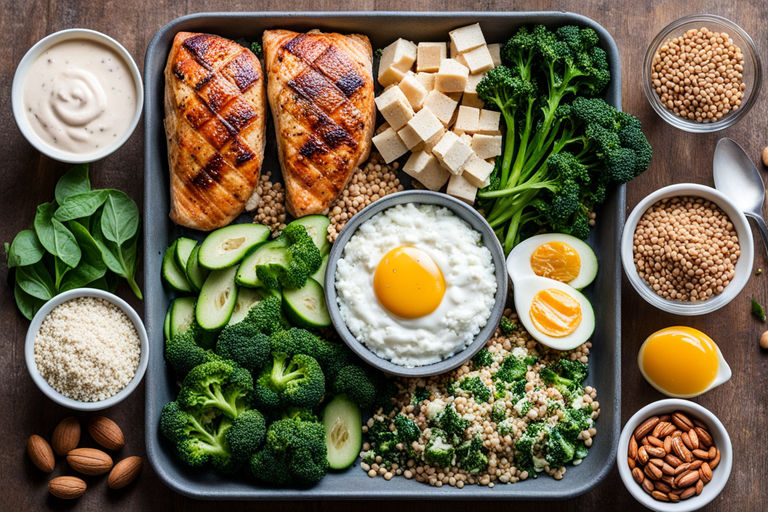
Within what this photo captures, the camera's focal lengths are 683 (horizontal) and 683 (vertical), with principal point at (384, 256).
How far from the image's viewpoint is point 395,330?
4199mm

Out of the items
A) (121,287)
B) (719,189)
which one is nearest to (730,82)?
(719,189)

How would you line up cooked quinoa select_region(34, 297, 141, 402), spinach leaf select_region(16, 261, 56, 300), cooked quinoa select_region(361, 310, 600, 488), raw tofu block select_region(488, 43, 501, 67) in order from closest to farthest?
cooked quinoa select_region(34, 297, 141, 402)
cooked quinoa select_region(361, 310, 600, 488)
spinach leaf select_region(16, 261, 56, 300)
raw tofu block select_region(488, 43, 501, 67)

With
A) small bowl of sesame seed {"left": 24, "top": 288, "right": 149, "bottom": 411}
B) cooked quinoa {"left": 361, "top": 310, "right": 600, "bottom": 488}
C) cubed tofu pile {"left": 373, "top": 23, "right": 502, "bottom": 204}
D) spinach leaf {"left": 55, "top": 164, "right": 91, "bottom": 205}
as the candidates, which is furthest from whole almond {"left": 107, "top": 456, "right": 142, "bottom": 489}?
cubed tofu pile {"left": 373, "top": 23, "right": 502, "bottom": 204}

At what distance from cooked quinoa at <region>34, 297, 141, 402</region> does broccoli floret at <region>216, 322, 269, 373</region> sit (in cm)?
52

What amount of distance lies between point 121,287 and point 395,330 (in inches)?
73.2

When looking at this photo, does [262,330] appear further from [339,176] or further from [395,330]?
[339,176]

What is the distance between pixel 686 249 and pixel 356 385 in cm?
218

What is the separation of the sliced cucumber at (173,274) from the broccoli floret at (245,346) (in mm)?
427

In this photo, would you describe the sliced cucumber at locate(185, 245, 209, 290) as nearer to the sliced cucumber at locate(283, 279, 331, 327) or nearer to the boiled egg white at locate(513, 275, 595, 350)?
the sliced cucumber at locate(283, 279, 331, 327)

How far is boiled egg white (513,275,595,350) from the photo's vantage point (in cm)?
431

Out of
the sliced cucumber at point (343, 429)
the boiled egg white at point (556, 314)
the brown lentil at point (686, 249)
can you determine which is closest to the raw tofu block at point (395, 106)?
the boiled egg white at point (556, 314)

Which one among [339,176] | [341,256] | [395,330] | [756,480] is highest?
[339,176]

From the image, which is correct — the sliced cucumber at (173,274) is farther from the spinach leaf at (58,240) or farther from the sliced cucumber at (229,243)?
the spinach leaf at (58,240)

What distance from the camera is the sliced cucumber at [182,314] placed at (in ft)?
14.2
